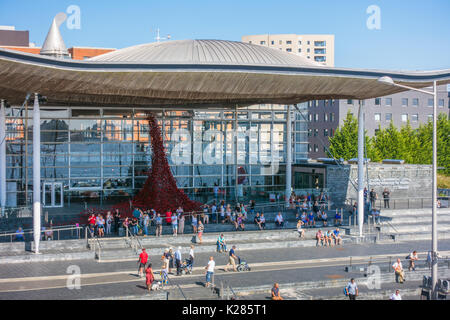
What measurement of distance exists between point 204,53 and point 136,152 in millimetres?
9755

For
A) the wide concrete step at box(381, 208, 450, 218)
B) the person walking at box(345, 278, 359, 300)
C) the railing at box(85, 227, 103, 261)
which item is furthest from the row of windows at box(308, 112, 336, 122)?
the person walking at box(345, 278, 359, 300)

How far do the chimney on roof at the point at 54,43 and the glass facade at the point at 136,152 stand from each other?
21.4ft

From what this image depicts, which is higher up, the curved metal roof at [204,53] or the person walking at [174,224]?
the curved metal roof at [204,53]

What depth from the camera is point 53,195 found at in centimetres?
3741

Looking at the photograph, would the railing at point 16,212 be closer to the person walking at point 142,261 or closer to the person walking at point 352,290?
the person walking at point 142,261

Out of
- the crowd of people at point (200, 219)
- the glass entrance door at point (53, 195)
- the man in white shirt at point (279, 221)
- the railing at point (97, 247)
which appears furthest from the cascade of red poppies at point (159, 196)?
the glass entrance door at point (53, 195)

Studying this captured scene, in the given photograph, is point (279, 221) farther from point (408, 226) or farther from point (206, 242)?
point (408, 226)

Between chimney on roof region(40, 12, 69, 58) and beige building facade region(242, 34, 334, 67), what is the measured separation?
8379 cm

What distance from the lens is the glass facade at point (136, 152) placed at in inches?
1483
